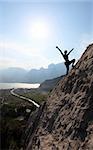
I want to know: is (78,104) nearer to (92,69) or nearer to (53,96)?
(92,69)

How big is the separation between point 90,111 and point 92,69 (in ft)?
12.3

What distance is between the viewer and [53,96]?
22.7 metres

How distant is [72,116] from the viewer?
16.2 metres

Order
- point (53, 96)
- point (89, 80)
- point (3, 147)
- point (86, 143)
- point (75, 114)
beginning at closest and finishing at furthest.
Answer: point (86, 143), point (75, 114), point (89, 80), point (53, 96), point (3, 147)

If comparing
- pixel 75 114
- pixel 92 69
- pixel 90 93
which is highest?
pixel 92 69

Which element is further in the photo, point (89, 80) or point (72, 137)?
point (89, 80)

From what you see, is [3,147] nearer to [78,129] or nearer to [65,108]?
[65,108]

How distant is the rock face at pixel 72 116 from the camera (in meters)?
13.9

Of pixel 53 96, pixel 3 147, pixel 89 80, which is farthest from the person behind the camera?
pixel 3 147

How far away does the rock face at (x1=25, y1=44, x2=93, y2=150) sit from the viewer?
13.9 m

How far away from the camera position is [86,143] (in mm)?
12797

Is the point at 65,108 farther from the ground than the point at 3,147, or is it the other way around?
the point at 65,108

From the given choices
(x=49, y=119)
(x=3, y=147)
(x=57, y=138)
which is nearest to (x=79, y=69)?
(x=49, y=119)

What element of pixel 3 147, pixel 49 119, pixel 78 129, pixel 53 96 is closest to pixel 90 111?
pixel 78 129
